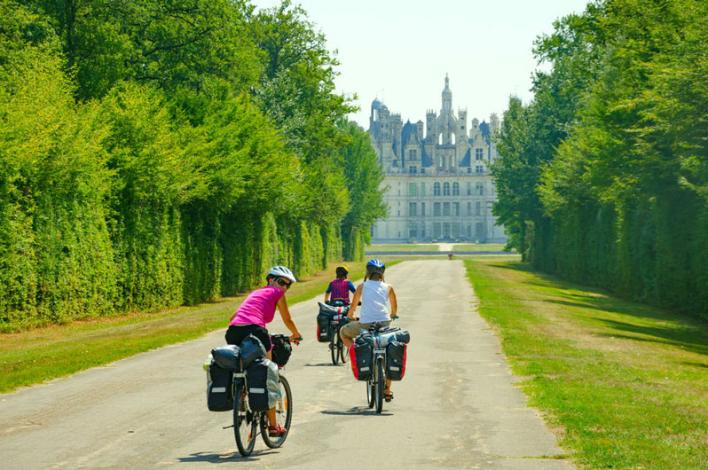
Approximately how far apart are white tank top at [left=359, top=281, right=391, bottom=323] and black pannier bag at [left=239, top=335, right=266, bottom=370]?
3689 millimetres

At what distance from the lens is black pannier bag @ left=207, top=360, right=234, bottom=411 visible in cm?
1104

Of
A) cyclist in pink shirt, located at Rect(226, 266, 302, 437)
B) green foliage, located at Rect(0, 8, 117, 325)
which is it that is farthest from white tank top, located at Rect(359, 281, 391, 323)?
green foliage, located at Rect(0, 8, 117, 325)

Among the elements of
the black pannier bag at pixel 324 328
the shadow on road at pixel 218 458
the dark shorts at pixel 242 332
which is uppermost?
the dark shorts at pixel 242 332

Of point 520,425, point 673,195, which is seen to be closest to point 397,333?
point 520,425

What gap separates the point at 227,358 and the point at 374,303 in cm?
410

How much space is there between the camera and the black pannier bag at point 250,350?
36.4 feet

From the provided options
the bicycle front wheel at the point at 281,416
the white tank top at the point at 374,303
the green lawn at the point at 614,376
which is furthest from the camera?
the white tank top at the point at 374,303

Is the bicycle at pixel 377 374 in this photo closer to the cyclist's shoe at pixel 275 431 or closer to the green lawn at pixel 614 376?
the green lawn at pixel 614 376

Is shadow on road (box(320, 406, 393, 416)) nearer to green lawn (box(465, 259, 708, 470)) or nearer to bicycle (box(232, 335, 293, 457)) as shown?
green lawn (box(465, 259, 708, 470))

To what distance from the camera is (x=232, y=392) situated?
1114 cm

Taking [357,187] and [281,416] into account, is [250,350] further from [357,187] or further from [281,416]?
[357,187]

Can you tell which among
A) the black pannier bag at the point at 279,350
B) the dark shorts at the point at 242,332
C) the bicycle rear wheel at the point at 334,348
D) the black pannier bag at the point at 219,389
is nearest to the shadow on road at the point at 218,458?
the black pannier bag at the point at 219,389

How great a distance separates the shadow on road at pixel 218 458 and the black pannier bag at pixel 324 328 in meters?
9.82

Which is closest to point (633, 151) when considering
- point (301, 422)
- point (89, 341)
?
point (89, 341)
